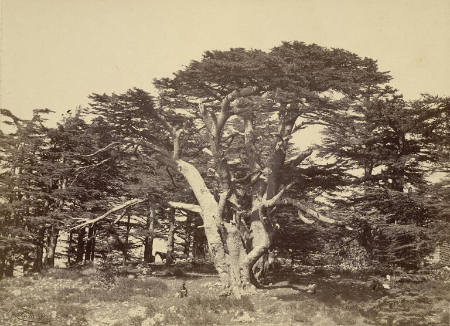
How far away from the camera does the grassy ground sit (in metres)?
10.7

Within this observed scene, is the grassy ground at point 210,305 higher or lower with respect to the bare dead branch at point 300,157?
lower

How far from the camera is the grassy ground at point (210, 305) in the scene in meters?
10.7

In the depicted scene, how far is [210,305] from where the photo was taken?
13883 mm

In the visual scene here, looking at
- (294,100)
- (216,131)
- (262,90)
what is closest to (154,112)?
(216,131)

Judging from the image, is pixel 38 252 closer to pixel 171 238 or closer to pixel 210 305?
pixel 171 238

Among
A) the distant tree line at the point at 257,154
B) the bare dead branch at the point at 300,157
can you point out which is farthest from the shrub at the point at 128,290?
the bare dead branch at the point at 300,157

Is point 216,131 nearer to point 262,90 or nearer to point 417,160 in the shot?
point 262,90

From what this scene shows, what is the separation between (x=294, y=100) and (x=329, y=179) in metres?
5.45

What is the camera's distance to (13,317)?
11977 mm

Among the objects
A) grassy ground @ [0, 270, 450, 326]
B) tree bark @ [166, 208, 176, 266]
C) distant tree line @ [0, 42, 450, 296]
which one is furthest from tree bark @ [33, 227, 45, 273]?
tree bark @ [166, 208, 176, 266]

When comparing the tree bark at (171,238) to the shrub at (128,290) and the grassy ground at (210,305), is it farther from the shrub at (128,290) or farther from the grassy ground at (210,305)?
the grassy ground at (210,305)

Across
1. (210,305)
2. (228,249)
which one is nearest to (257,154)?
(228,249)

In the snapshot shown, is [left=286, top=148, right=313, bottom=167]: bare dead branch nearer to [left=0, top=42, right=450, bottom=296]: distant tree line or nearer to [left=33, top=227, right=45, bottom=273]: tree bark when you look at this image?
[left=0, top=42, right=450, bottom=296]: distant tree line

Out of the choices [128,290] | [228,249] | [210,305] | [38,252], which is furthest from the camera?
[38,252]
